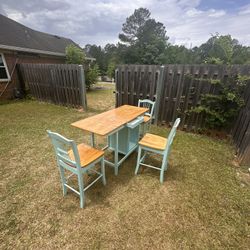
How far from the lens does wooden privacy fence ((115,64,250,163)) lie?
10.7ft

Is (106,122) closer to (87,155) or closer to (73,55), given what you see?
(87,155)

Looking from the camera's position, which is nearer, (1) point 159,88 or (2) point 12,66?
(1) point 159,88

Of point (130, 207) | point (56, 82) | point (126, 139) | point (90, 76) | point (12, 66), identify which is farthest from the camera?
point (90, 76)

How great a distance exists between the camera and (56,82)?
6.05 meters

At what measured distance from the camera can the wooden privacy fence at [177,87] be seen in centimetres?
327

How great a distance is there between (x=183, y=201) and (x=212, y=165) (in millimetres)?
1231

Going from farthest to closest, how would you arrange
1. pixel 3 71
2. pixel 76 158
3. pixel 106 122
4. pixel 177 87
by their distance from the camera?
pixel 3 71 → pixel 177 87 → pixel 106 122 → pixel 76 158

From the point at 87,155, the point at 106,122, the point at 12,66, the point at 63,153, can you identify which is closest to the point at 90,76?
the point at 12,66

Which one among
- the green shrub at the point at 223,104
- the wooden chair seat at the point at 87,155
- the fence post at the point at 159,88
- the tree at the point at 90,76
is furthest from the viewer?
the tree at the point at 90,76

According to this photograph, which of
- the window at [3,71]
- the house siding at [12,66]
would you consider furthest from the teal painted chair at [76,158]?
the window at [3,71]

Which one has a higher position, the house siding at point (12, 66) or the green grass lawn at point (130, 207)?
the house siding at point (12, 66)

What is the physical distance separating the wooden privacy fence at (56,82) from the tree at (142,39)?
58.3ft

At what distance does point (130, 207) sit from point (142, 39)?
25348mm

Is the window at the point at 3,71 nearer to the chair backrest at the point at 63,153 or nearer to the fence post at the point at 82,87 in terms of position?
the fence post at the point at 82,87
